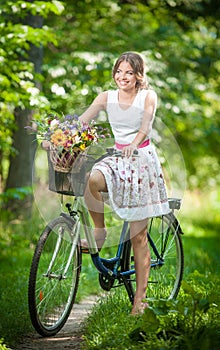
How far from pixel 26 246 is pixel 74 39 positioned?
309 cm

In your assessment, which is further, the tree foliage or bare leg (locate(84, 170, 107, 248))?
the tree foliage

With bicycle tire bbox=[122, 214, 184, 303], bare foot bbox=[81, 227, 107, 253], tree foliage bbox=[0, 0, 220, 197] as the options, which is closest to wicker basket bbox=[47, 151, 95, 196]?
bare foot bbox=[81, 227, 107, 253]

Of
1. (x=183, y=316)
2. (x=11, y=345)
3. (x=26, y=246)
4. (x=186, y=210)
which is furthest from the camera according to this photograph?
(x=186, y=210)

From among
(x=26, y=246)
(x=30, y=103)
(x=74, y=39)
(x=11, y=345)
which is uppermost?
(x=74, y=39)

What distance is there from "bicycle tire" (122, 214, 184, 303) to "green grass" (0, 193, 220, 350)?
111 millimetres

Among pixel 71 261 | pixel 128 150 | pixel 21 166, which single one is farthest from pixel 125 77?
pixel 21 166

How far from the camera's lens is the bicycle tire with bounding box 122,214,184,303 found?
16.0 feet

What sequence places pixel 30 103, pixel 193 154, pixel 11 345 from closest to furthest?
pixel 11 345 → pixel 30 103 → pixel 193 154

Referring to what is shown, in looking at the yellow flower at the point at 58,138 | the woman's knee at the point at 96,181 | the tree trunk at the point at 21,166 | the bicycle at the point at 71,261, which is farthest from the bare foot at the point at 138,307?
the tree trunk at the point at 21,166

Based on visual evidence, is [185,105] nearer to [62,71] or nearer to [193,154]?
[62,71]

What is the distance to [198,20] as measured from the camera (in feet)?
32.8

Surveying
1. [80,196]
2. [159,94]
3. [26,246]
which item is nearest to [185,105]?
[159,94]

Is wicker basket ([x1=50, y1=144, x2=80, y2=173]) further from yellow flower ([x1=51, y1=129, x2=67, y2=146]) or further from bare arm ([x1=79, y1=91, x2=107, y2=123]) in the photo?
bare arm ([x1=79, y1=91, x2=107, y2=123])

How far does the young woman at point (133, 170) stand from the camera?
4.40 metres
